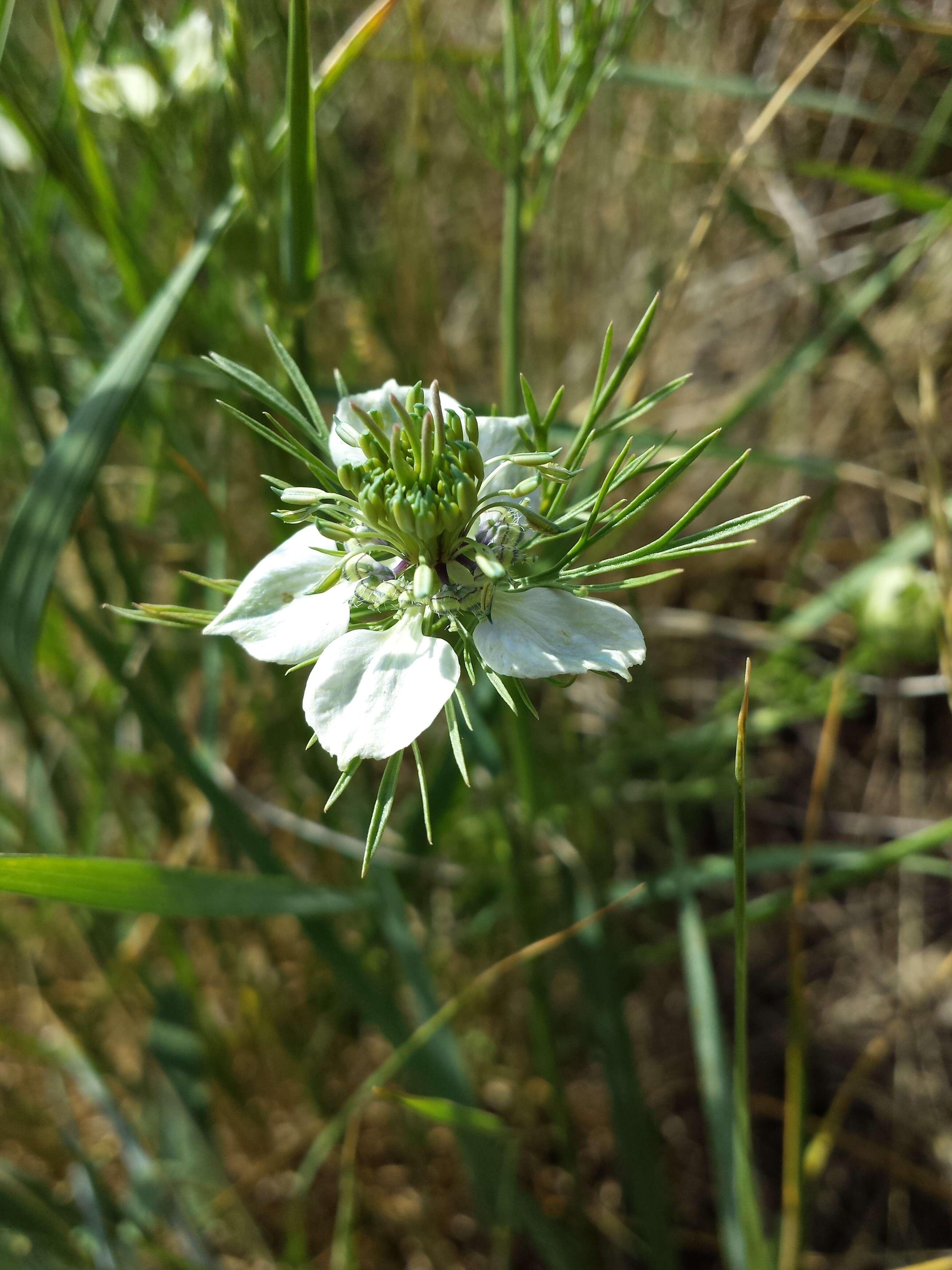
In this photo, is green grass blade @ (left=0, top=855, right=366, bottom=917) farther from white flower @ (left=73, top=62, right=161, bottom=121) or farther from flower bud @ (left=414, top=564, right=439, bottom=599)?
white flower @ (left=73, top=62, right=161, bottom=121)

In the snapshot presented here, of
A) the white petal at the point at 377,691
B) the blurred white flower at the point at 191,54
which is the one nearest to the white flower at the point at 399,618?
the white petal at the point at 377,691

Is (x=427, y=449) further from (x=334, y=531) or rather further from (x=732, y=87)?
(x=732, y=87)

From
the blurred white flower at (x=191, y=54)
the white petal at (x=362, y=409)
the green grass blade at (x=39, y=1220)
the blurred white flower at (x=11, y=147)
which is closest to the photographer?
the white petal at (x=362, y=409)

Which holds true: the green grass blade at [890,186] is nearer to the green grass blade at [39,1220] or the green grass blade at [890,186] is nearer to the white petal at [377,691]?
the white petal at [377,691]

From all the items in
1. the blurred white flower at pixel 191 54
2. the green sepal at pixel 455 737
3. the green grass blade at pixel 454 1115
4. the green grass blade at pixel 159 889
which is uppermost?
the blurred white flower at pixel 191 54

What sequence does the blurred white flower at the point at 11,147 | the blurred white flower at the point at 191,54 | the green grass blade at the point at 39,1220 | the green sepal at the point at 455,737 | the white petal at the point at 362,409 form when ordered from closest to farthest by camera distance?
the green sepal at the point at 455,737 → the white petal at the point at 362,409 → the green grass blade at the point at 39,1220 → the blurred white flower at the point at 191,54 → the blurred white flower at the point at 11,147

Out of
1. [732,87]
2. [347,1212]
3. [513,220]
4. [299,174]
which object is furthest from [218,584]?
[732,87]

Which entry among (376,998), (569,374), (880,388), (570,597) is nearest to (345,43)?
(570,597)
